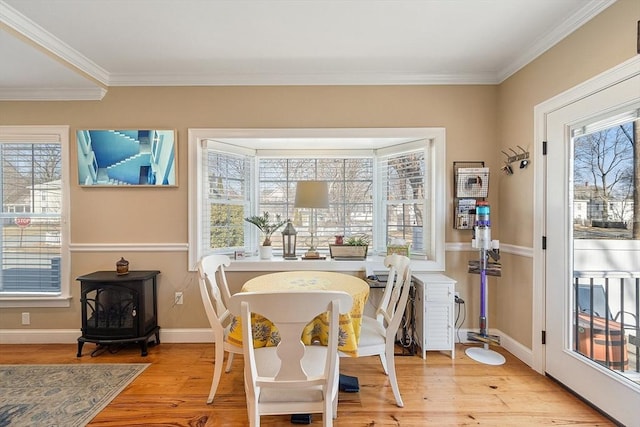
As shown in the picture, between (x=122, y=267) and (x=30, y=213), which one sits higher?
(x=30, y=213)

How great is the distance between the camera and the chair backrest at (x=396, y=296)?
194 centimetres

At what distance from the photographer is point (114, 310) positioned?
2.66 meters

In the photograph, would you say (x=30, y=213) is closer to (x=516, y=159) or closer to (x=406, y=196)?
(x=406, y=196)

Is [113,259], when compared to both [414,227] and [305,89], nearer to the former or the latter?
[305,89]

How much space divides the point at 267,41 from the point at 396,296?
2.20m

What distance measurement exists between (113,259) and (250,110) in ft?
6.60

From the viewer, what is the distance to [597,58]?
1.90 meters

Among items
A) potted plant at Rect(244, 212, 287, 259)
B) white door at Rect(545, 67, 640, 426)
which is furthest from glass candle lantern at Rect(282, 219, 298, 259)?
white door at Rect(545, 67, 640, 426)

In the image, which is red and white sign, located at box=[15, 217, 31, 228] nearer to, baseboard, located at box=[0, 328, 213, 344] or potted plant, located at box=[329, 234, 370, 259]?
baseboard, located at box=[0, 328, 213, 344]

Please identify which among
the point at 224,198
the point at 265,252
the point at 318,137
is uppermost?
the point at 318,137

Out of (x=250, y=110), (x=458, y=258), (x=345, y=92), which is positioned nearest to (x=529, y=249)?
(x=458, y=258)

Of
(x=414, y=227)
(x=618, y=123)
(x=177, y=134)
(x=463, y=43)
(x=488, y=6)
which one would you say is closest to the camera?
(x=618, y=123)

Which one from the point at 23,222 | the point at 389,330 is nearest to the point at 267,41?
the point at 389,330

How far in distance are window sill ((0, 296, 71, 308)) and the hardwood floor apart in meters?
0.44
